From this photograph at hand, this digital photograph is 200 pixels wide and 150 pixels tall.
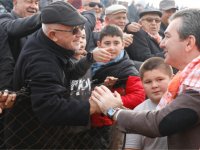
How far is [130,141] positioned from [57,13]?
3.42ft

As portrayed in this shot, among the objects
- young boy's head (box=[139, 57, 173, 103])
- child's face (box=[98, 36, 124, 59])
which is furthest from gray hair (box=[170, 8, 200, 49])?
child's face (box=[98, 36, 124, 59])

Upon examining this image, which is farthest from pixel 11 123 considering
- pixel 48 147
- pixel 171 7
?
pixel 171 7

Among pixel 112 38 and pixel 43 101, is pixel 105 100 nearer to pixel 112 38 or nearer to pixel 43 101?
pixel 43 101

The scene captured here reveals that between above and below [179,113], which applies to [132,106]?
below

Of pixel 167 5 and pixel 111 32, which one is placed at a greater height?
pixel 111 32

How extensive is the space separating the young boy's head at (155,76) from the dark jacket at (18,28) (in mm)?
936

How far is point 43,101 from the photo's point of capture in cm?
236

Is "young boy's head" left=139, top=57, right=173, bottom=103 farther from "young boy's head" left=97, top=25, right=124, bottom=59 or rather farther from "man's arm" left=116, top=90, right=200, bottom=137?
"man's arm" left=116, top=90, right=200, bottom=137

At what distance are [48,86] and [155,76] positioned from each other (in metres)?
0.92

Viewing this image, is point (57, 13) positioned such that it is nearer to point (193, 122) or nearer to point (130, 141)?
point (130, 141)

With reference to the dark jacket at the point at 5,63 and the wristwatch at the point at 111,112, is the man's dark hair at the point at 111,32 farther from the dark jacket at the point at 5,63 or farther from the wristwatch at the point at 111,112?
the wristwatch at the point at 111,112

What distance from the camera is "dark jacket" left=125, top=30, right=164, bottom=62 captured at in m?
4.29

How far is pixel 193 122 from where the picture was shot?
1722mm

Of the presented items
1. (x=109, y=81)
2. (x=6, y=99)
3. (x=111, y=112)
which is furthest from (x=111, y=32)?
(x=111, y=112)
